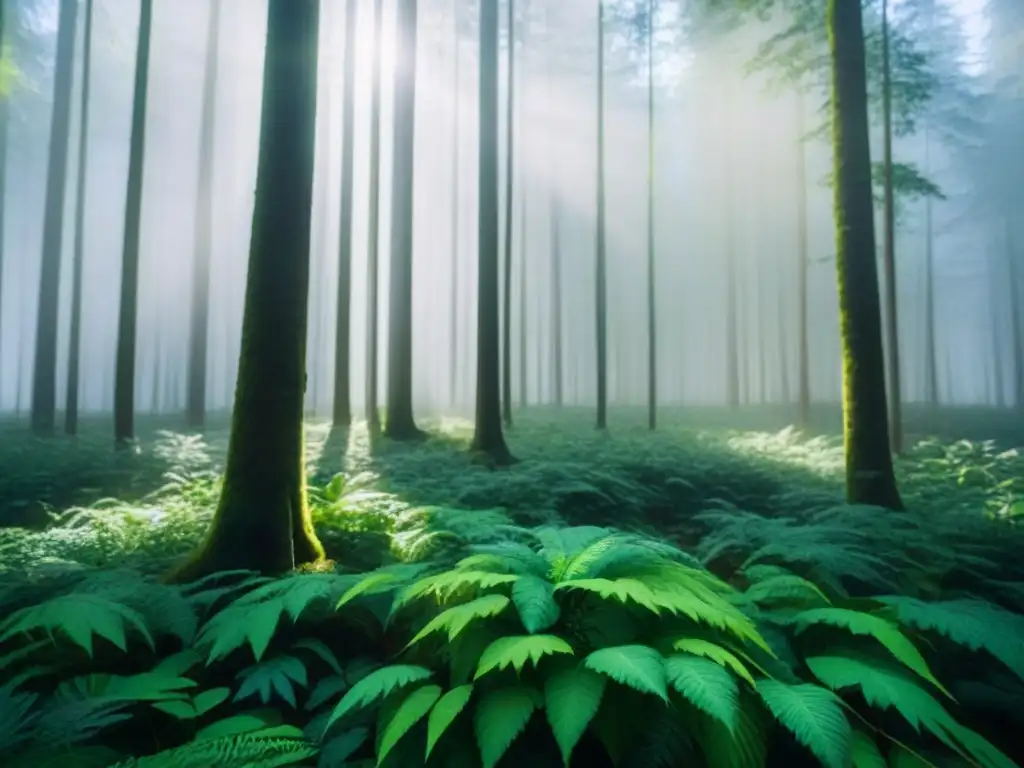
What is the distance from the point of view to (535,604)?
8.21ft

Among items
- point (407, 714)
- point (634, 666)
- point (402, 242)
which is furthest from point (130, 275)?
point (634, 666)

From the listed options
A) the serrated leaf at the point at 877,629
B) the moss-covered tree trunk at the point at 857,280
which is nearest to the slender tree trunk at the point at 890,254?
the moss-covered tree trunk at the point at 857,280

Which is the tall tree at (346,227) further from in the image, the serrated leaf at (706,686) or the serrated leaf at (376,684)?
the serrated leaf at (706,686)

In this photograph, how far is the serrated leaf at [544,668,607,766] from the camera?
6.25 ft

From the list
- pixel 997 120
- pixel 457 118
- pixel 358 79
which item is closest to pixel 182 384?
pixel 457 118

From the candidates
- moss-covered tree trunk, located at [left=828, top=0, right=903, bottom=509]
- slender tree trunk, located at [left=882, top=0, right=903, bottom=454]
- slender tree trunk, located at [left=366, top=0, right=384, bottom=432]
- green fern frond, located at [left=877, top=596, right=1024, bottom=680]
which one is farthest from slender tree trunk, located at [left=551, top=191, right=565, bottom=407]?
green fern frond, located at [left=877, top=596, right=1024, bottom=680]

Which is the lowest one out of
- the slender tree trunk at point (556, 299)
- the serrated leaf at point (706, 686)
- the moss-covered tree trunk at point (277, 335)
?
the serrated leaf at point (706, 686)

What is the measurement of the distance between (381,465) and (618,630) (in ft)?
27.8

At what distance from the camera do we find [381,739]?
2268 millimetres

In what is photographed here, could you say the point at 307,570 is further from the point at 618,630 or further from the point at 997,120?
the point at 997,120

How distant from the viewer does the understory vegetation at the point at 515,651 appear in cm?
212

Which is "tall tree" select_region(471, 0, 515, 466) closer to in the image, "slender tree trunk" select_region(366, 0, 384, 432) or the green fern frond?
"slender tree trunk" select_region(366, 0, 384, 432)

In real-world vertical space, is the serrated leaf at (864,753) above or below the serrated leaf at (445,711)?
below

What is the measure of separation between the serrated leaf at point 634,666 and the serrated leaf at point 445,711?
51 centimetres
